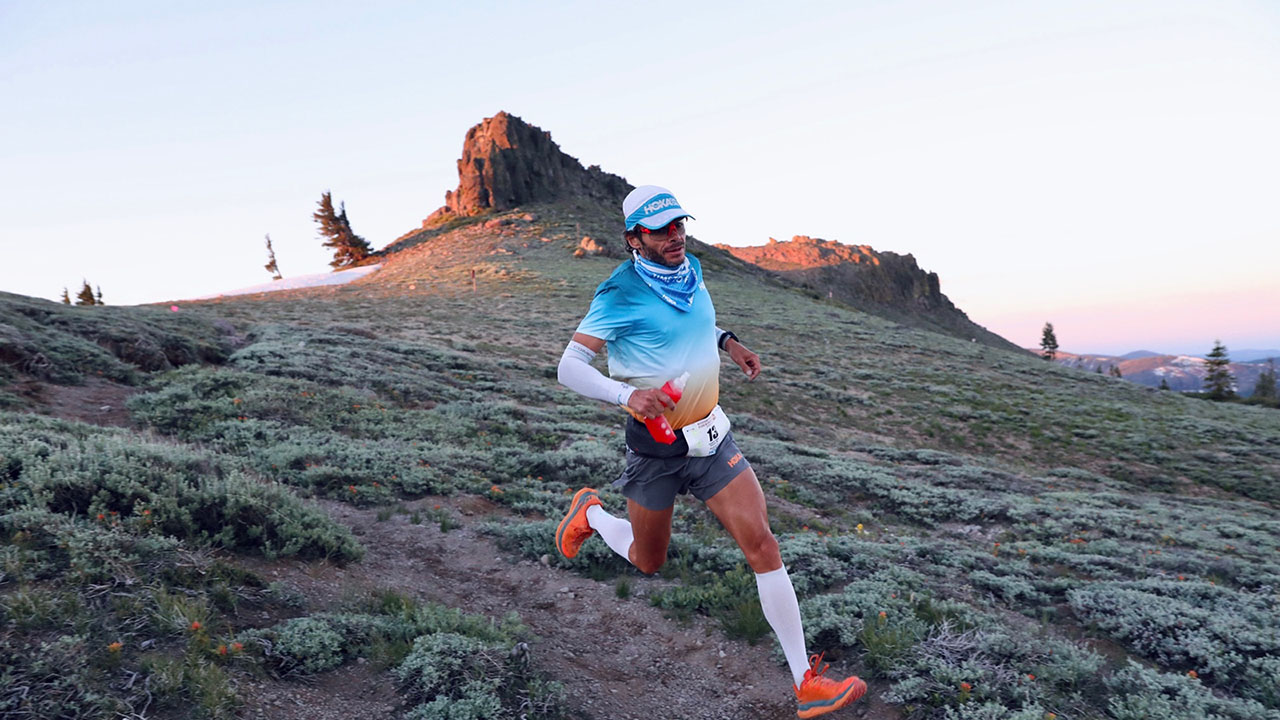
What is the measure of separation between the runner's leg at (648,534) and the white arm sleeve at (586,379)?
86 centimetres

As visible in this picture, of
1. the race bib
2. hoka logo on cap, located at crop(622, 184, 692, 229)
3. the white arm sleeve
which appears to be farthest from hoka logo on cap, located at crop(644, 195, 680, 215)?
the race bib

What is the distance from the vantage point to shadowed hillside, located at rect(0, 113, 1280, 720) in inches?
146

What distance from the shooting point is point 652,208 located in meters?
3.89

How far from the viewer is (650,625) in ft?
17.7

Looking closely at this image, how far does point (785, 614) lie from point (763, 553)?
0.43 metres

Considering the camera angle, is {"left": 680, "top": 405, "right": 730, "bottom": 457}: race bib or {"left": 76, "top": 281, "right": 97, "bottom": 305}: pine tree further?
{"left": 76, "top": 281, "right": 97, "bottom": 305}: pine tree

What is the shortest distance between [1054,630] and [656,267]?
4559mm

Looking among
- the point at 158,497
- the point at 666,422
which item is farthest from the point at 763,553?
the point at 158,497

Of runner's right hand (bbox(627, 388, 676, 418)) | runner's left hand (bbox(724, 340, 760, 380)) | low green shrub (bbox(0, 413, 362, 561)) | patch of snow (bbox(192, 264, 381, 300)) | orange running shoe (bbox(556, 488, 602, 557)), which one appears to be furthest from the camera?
patch of snow (bbox(192, 264, 381, 300))

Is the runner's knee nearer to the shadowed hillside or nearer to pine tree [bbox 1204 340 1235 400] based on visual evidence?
the shadowed hillside

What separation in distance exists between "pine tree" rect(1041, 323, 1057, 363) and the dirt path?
4321 inches

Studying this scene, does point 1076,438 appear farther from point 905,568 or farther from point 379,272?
point 379,272

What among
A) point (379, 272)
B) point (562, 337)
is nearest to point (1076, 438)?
point (562, 337)

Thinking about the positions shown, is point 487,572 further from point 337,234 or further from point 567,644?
point 337,234
